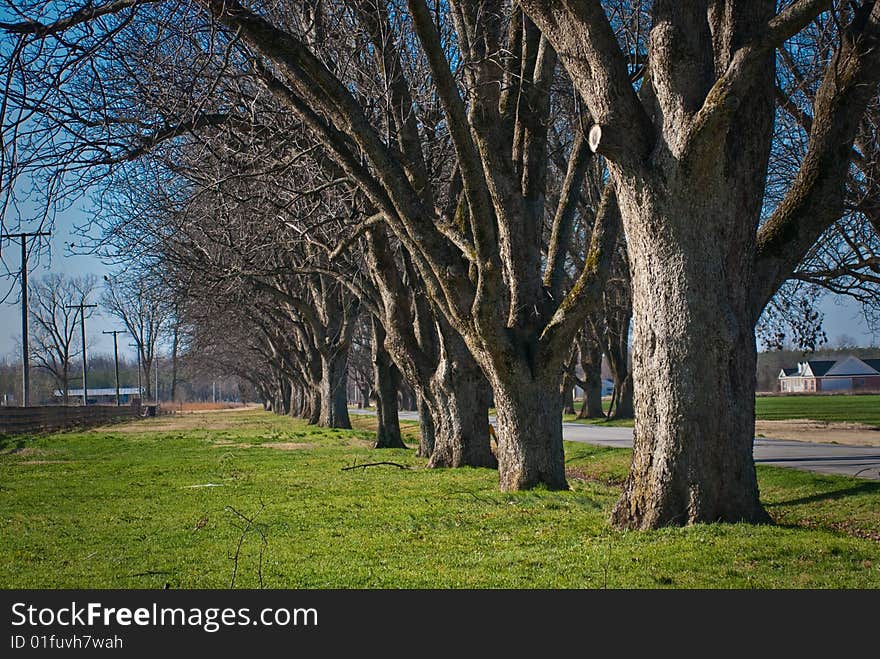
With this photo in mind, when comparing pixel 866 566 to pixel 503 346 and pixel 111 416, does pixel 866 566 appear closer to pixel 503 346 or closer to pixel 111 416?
pixel 503 346

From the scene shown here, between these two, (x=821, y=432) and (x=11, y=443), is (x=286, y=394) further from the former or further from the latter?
(x=821, y=432)

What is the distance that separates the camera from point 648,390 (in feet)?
26.2

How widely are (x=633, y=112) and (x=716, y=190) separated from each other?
1074 millimetres

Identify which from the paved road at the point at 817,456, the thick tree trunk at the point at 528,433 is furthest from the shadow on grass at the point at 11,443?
the thick tree trunk at the point at 528,433

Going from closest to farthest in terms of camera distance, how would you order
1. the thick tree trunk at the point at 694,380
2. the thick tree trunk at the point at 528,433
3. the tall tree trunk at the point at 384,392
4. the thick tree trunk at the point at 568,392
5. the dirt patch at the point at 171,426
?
the thick tree trunk at the point at 694,380 → the thick tree trunk at the point at 528,433 → the tall tree trunk at the point at 384,392 → the thick tree trunk at the point at 568,392 → the dirt patch at the point at 171,426

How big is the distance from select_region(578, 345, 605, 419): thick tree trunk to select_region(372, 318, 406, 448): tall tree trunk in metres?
19.6

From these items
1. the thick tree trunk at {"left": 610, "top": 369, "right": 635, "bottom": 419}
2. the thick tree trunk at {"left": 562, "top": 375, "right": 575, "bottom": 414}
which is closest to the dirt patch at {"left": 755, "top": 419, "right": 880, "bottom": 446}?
the thick tree trunk at {"left": 610, "top": 369, "right": 635, "bottom": 419}

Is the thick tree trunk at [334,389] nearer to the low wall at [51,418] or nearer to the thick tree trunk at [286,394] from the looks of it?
the low wall at [51,418]

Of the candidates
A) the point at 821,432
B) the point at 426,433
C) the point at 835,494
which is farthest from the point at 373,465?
the point at 821,432

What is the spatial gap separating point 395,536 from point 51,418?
3451cm

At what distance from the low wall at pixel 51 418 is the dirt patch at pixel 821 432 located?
26453 mm

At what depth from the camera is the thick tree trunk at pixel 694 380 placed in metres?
7.71

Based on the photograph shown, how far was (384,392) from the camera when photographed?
24141mm

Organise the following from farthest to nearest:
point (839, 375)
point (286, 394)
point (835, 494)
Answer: point (839, 375), point (286, 394), point (835, 494)
